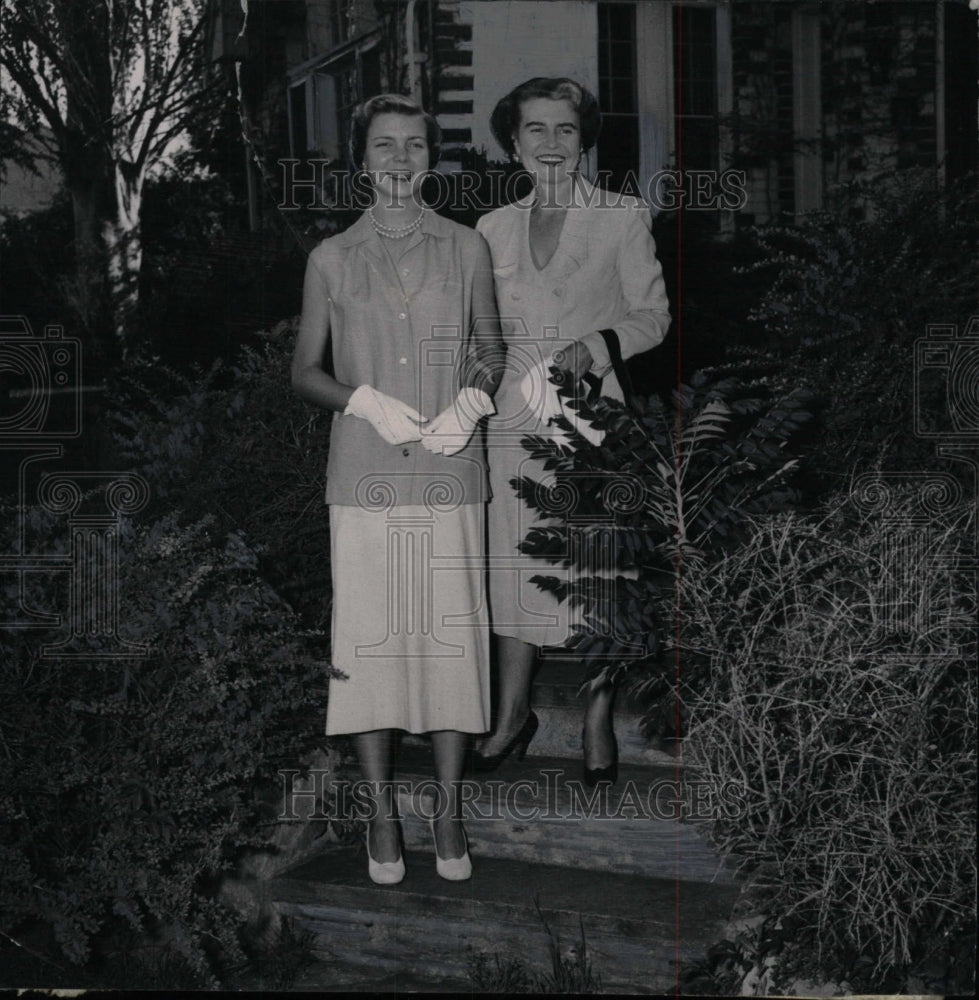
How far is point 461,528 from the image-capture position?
4344 millimetres

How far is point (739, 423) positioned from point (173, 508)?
5.90ft

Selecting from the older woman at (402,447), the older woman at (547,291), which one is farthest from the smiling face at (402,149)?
the older woman at (547,291)

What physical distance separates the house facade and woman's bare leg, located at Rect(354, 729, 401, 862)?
5.69 ft

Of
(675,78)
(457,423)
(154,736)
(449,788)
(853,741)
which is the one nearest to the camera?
(853,741)

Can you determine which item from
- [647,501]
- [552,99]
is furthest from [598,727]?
[552,99]

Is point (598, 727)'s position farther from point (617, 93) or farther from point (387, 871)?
point (617, 93)

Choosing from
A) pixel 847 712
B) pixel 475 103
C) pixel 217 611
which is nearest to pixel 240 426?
pixel 217 611

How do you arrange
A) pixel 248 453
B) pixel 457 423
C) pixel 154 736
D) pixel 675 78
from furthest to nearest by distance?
pixel 248 453
pixel 675 78
pixel 457 423
pixel 154 736

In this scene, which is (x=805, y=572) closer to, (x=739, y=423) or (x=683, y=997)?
(x=739, y=423)

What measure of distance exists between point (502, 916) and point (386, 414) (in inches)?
59.0

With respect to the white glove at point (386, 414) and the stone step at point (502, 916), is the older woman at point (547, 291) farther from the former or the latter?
the stone step at point (502, 916)

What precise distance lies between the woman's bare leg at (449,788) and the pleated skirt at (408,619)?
0.16ft

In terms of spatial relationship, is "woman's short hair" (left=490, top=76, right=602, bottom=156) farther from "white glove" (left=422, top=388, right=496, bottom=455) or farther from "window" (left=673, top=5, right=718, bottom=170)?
"white glove" (left=422, top=388, right=496, bottom=455)

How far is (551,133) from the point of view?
441cm
